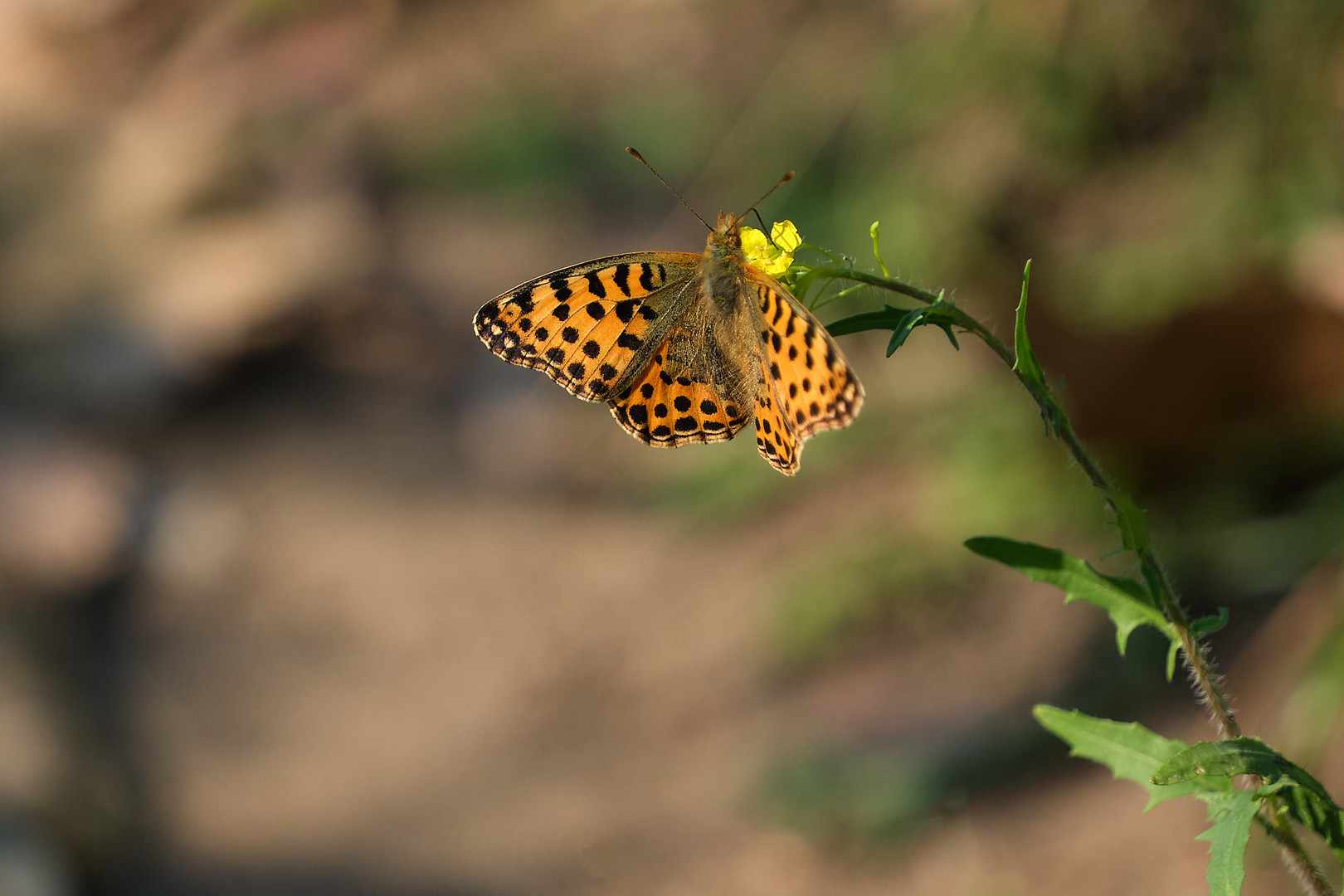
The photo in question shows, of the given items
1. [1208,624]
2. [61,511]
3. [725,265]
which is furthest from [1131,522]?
[61,511]

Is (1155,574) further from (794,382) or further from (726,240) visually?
(726,240)

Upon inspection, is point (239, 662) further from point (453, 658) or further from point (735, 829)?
point (735, 829)

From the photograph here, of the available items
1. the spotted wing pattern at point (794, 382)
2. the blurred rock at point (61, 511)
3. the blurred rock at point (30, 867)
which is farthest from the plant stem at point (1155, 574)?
the blurred rock at point (61, 511)

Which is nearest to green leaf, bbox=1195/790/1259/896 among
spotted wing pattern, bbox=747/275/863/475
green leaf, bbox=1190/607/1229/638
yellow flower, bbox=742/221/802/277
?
green leaf, bbox=1190/607/1229/638

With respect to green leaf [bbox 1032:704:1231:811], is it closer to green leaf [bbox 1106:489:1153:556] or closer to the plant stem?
the plant stem

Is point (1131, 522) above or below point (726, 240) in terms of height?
below

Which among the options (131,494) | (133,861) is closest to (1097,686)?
(133,861)

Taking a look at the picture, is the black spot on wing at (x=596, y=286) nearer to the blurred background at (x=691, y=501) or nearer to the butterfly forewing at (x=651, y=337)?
the butterfly forewing at (x=651, y=337)
